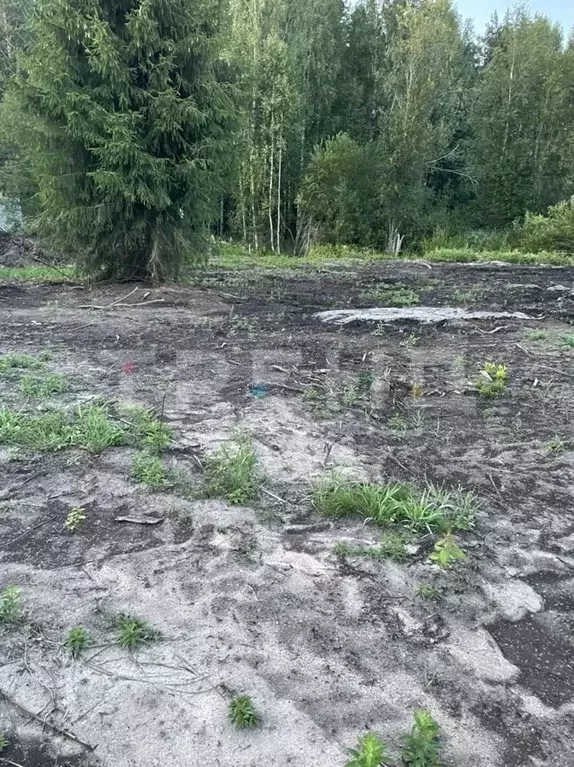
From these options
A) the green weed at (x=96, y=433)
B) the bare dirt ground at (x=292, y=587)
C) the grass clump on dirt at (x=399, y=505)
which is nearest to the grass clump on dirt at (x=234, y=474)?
the bare dirt ground at (x=292, y=587)

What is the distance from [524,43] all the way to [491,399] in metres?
21.8

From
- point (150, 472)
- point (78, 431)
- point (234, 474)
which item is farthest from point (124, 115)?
point (234, 474)

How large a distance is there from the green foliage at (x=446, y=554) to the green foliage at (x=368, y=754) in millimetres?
933

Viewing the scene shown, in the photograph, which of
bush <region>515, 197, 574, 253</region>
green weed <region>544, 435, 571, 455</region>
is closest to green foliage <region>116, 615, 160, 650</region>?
green weed <region>544, 435, 571, 455</region>

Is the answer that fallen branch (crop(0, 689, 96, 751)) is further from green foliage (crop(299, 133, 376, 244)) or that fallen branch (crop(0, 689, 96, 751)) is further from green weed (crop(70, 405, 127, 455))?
green foliage (crop(299, 133, 376, 244))

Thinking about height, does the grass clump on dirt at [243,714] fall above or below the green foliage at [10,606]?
below

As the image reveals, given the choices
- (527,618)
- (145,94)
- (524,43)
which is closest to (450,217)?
(524,43)

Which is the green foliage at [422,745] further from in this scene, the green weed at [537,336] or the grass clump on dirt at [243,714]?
the green weed at [537,336]

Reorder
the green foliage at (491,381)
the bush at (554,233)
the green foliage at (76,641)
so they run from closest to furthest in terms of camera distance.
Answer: the green foliage at (76,641)
the green foliage at (491,381)
the bush at (554,233)

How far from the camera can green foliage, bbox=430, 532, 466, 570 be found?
2.43 metres

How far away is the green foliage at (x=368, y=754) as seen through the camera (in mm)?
1539

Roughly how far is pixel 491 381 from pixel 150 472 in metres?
2.86

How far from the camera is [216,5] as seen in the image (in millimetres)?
8141

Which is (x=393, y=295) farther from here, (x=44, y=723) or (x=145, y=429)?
(x=44, y=723)
